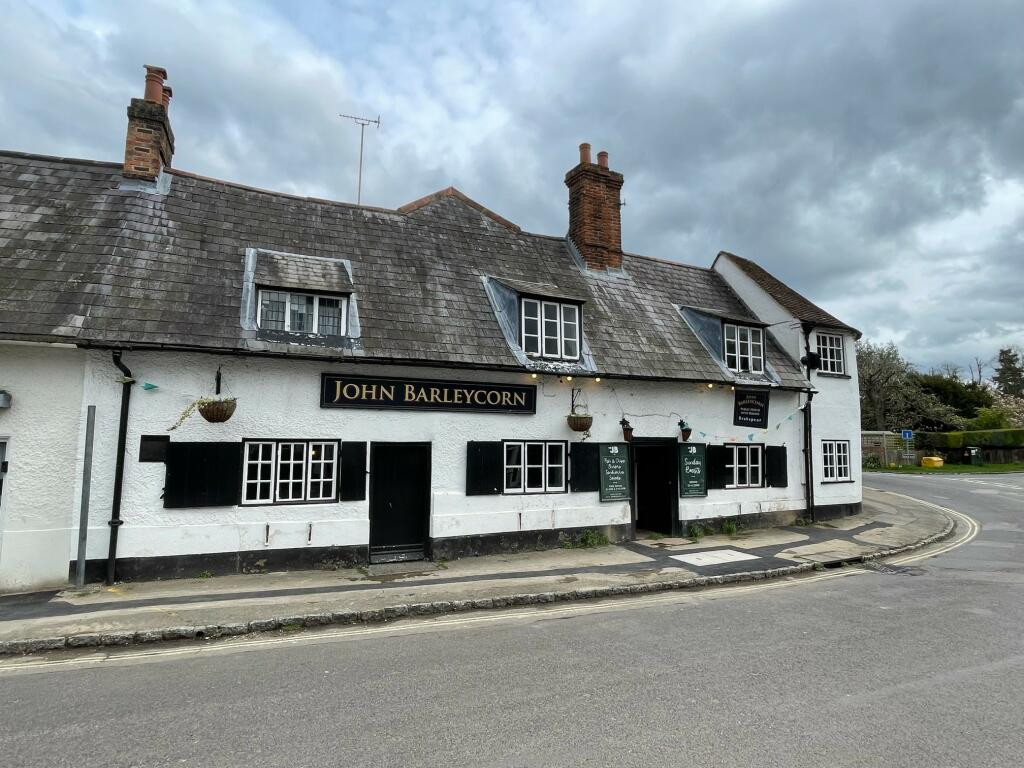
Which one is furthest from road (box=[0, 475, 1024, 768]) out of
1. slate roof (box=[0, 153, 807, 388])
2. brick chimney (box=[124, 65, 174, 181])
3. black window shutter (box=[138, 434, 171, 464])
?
brick chimney (box=[124, 65, 174, 181])

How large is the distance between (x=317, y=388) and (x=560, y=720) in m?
7.68

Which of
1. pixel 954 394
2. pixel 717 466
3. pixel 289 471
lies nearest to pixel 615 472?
pixel 717 466

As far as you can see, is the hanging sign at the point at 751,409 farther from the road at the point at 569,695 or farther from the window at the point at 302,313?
the window at the point at 302,313

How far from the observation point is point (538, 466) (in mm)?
12359

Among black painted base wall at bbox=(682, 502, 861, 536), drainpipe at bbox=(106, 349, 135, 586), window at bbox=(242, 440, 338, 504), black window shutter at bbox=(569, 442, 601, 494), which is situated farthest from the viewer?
black painted base wall at bbox=(682, 502, 861, 536)

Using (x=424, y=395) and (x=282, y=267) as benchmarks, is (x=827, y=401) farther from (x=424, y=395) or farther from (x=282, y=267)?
(x=282, y=267)

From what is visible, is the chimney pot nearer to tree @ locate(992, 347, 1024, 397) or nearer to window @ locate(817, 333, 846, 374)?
window @ locate(817, 333, 846, 374)

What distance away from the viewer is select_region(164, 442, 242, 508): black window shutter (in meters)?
9.55

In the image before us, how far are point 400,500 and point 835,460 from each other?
13213 mm

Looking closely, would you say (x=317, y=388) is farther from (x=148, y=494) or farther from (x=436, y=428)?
(x=148, y=494)

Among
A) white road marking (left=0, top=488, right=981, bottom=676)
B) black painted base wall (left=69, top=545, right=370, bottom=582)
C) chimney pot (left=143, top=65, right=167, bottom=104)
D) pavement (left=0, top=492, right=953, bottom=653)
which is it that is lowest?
white road marking (left=0, top=488, right=981, bottom=676)

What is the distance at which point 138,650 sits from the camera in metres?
6.58

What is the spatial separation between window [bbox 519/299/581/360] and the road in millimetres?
6191

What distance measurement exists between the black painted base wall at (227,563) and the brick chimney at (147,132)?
312 inches
